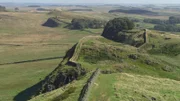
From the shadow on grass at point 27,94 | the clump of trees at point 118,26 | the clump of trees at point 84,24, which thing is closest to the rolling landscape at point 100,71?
the shadow on grass at point 27,94

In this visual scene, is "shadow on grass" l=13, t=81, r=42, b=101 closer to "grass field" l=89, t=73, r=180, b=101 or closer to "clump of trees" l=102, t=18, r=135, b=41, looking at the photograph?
"grass field" l=89, t=73, r=180, b=101

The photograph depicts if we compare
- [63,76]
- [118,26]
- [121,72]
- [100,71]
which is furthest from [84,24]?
[100,71]

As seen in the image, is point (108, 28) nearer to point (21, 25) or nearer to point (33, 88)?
point (33, 88)

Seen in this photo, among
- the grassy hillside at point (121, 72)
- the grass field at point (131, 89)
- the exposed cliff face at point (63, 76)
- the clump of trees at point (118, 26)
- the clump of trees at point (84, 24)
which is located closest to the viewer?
the grass field at point (131, 89)

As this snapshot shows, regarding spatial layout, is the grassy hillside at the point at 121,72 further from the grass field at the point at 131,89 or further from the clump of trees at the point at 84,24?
the clump of trees at the point at 84,24

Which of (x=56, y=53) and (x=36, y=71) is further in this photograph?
(x=56, y=53)

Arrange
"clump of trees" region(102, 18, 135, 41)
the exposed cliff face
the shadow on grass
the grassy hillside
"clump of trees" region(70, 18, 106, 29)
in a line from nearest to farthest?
the grassy hillside
the exposed cliff face
the shadow on grass
"clump of trees" region(102, 18, 135, 41)
"clump of trees" region(70, 18, 106, 29)

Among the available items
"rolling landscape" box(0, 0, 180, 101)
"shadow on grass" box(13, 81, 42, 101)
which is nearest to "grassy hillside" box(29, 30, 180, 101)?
"rolling landscape" box(0, 0, 180, 101)

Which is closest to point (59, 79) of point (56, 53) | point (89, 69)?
point (89, 69)
